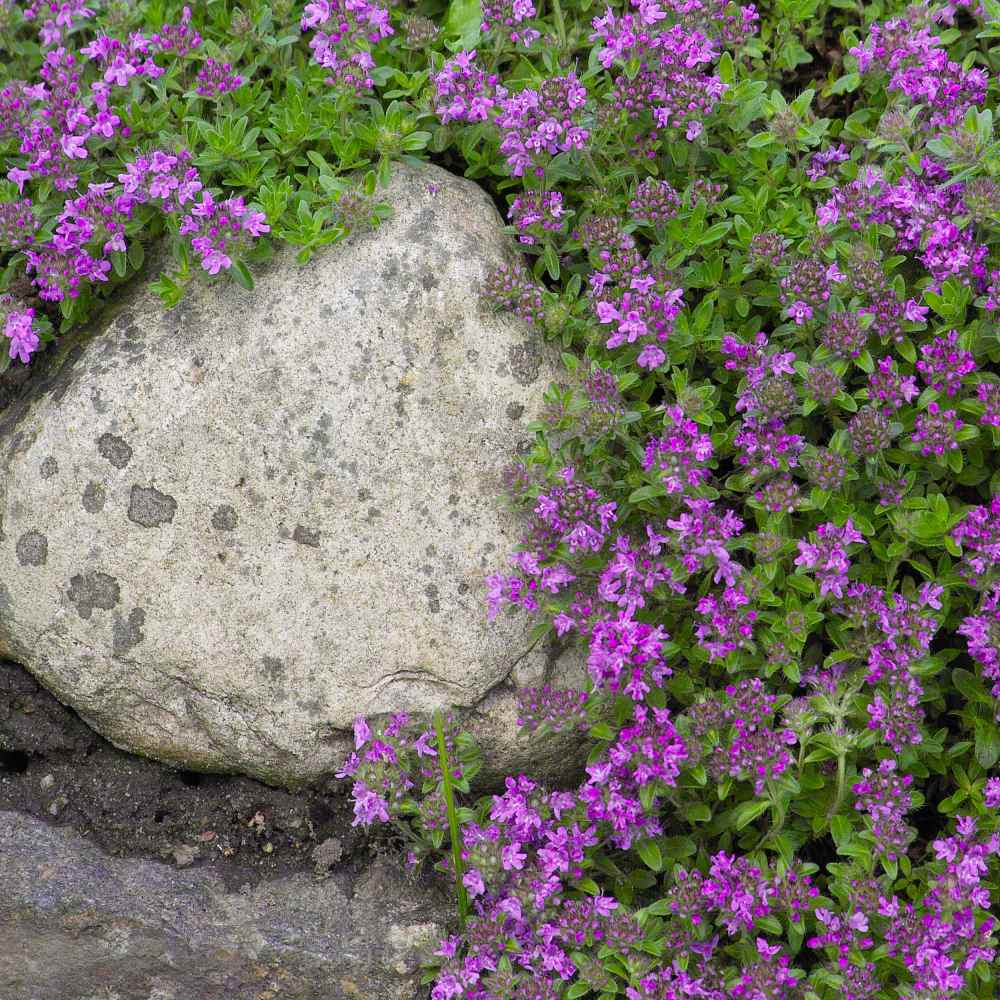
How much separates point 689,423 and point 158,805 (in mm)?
2116

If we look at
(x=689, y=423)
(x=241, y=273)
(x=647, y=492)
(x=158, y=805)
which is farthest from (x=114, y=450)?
(x=689, y=423)

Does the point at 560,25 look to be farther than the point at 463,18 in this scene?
No

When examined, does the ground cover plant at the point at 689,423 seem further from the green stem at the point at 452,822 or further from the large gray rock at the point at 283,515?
the large gray rock at the point at 283,515

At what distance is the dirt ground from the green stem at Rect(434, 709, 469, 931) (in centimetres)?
38

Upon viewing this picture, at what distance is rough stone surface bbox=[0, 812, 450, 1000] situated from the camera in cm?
377

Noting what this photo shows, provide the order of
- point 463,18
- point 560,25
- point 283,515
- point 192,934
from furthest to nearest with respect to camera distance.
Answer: point 463,18, point 560,25, point 283,515, point 192,934

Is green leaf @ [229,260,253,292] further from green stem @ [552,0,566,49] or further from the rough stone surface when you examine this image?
the rough stone surface

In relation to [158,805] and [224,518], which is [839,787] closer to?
[224,518]

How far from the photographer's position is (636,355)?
4.14 metres

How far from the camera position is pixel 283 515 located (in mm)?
4109

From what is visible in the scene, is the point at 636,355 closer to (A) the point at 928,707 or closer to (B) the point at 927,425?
(B) the point at 927,425

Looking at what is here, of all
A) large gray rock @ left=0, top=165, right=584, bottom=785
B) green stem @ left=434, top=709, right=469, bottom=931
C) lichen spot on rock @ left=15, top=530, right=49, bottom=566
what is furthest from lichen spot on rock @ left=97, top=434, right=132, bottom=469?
green stem @ left=434, top=709, right=469, bottom=931

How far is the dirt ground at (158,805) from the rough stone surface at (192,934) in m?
0.09

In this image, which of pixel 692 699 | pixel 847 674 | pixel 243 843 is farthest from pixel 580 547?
pixel 243 843
